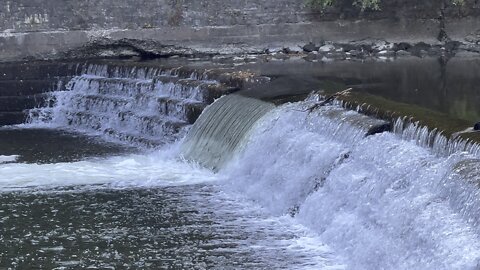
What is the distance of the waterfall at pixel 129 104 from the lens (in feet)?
63.0

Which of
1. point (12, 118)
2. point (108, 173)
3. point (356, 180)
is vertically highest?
point (356, 180)

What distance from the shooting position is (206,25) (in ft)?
96.6

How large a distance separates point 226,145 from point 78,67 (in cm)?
919

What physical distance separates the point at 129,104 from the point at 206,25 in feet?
27.8

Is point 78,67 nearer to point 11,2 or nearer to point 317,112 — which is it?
point 11,2

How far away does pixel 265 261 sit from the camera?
1076 cm

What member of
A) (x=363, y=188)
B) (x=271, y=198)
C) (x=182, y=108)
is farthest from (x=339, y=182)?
(x=182, y=108)

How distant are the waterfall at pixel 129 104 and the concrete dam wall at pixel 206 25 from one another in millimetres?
4055

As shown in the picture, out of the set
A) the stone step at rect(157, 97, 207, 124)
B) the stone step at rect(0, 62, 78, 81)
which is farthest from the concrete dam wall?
the stone step at rect(157, 97, 207, 124)

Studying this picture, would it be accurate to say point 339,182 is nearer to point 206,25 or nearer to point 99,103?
point 99,103

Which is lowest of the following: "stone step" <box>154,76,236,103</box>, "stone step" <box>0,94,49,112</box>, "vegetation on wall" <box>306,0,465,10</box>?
"stone step" <box>0,94,49,112</box>

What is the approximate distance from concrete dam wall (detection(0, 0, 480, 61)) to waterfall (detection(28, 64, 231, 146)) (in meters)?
4.06

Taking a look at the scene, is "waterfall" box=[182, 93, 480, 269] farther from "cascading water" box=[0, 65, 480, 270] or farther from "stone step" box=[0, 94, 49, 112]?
"stone step" box=[0, 94, 49, 112]

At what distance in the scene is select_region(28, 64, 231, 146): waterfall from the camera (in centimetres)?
1920
